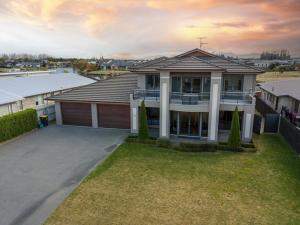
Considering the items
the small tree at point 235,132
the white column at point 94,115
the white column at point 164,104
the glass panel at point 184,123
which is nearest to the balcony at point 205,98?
the white column at point 164,104

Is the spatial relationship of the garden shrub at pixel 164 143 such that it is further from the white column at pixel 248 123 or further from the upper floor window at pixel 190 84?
the white column at pixel 248 123

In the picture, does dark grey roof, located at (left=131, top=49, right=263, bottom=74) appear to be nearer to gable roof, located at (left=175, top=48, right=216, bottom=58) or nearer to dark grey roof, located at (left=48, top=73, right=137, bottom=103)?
gable roof, located at (left=175, top=48, right=216, bottom=58)

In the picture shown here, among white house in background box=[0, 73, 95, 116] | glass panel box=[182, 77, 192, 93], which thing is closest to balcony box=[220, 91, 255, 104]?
glass panel box=[182, 77, 192, 93]

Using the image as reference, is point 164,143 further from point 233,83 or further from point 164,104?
point 233,83

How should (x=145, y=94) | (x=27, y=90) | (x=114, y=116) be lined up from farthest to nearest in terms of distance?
(x=27, y=90) → (x=114, y=116) → (x=145, y=94)

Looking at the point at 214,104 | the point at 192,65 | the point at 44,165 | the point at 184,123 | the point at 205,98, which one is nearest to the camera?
the point at 44,165

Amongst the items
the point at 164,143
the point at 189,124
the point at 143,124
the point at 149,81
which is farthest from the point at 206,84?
the point at 143,124

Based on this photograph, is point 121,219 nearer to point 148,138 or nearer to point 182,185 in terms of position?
point 182,185
